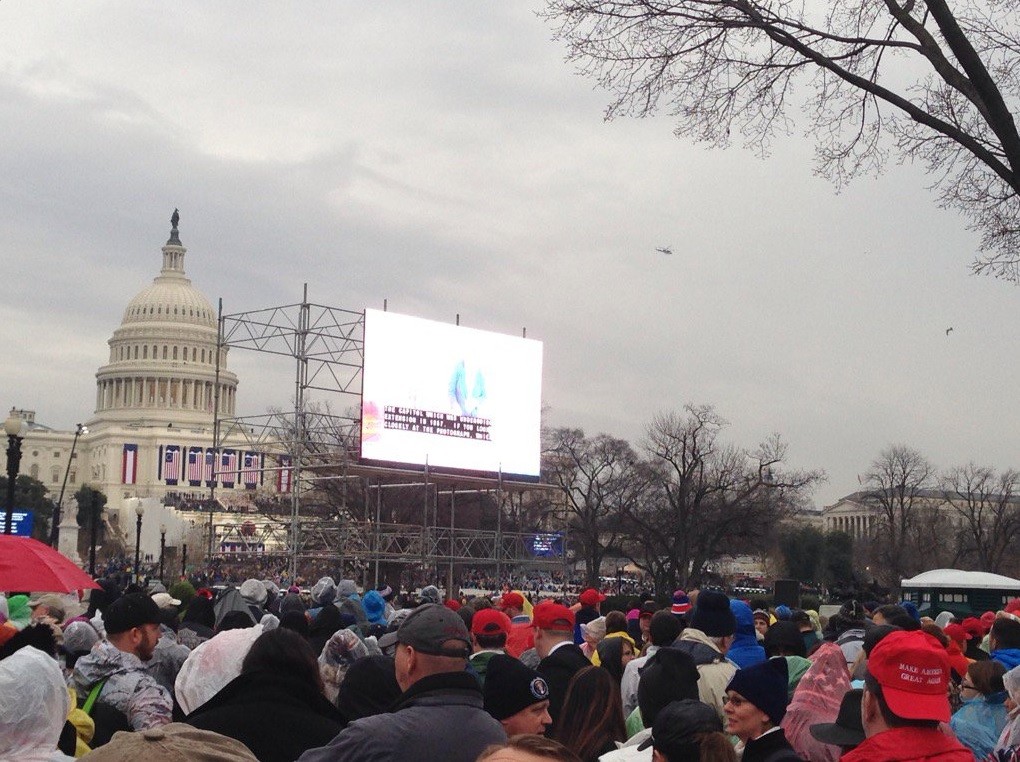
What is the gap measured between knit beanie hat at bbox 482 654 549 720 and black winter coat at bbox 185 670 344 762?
60 centimetres

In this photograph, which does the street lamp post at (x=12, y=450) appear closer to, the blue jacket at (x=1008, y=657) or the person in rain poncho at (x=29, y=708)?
the blue jacket at (x=1008, y=657)

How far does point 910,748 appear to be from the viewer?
4508 millimetres

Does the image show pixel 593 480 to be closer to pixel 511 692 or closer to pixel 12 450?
pixel 12 450

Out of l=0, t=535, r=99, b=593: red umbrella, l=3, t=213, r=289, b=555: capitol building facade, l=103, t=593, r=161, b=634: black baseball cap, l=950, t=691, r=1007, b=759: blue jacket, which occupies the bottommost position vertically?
l=950, t=691, r=1007, b=759: blue jacket

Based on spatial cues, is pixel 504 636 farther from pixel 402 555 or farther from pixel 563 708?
pixel 402 555

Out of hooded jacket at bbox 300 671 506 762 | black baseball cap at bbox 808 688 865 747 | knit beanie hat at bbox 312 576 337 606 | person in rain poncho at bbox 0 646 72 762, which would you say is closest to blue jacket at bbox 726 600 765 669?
black baseball cap at bbox 808 688 865 747

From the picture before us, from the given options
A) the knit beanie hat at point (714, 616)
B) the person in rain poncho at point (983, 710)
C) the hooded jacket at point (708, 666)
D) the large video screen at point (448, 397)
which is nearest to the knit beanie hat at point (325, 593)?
the knit beanie hat at point (714, 616)

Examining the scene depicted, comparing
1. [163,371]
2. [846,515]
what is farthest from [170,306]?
[846,515]

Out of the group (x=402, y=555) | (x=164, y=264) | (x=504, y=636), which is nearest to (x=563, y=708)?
(x=504, y=636)

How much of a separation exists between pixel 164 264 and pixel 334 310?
13466 centimetres

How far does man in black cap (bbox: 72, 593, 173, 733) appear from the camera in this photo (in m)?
6.50

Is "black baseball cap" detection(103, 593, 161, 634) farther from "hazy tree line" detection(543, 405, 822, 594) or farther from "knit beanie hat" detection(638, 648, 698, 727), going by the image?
"hazy tree line" detection(543, 405, 822, 594)

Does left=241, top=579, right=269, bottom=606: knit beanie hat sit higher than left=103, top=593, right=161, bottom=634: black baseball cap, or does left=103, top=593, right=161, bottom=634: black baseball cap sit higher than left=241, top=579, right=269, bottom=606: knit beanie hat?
left=103, top=593, right=161, bottom=634: black baseball cap

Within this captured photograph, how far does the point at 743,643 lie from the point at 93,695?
434 cm
